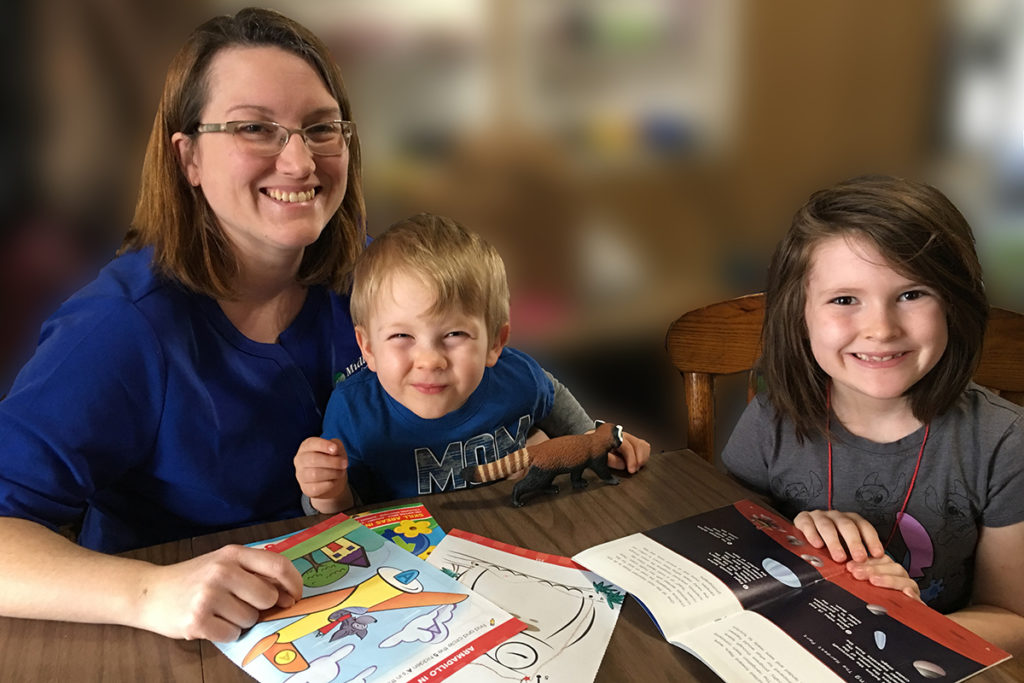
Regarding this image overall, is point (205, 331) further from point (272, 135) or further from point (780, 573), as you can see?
point (780, 573)

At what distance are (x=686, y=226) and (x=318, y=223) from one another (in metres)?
1.81

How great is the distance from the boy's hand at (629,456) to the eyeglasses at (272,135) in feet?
2.11

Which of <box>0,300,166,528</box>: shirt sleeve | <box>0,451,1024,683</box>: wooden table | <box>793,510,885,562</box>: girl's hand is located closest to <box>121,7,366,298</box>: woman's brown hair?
<box>0,300,166,528</box>: shirt sleeve

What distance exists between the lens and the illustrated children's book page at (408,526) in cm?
102

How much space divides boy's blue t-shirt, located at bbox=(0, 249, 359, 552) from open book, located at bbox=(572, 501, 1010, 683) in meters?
0.55

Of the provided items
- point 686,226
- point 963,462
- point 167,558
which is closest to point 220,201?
point 167,558

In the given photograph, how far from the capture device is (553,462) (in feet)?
3.70

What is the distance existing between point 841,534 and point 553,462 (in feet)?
1.24

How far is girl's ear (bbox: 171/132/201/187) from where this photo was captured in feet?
4.01

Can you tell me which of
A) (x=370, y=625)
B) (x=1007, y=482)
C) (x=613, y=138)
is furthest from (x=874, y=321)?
(x=613, y=138)

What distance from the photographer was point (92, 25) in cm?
178

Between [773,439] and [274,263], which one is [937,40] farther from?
[274,263]

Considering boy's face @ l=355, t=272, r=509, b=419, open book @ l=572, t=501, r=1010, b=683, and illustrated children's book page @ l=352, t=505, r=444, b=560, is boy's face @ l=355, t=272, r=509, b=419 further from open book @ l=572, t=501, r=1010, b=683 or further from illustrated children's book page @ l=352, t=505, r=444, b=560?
open book @ l=572, t=501, r=1010, b=683

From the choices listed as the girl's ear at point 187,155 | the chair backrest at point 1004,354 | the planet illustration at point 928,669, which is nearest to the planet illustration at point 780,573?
the planet illustration at point 928,669
